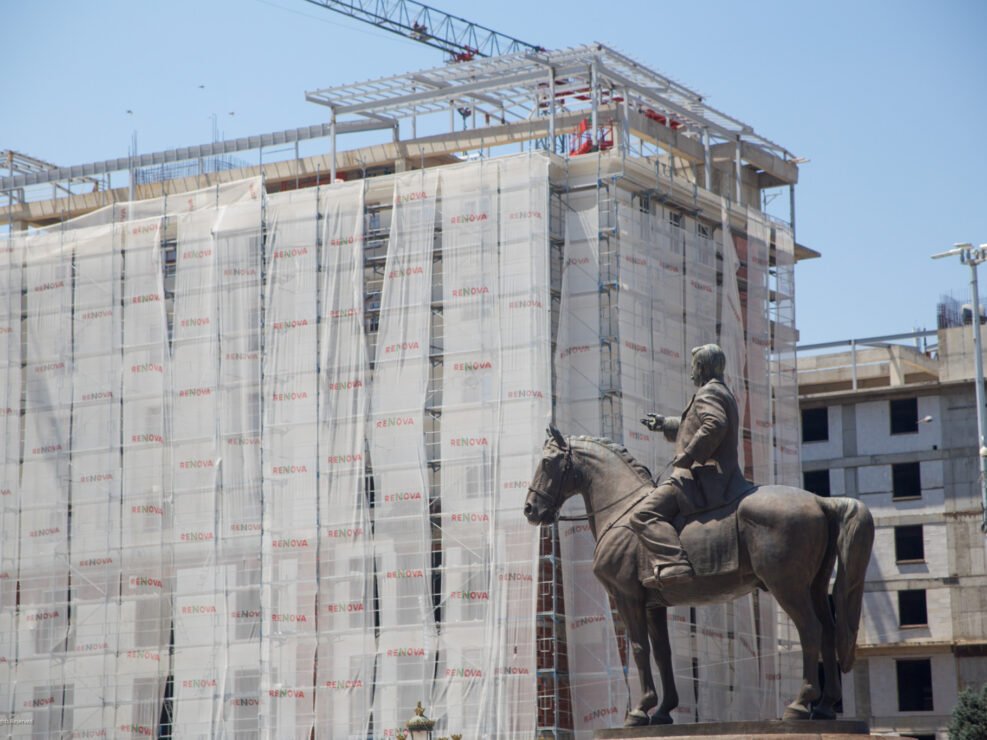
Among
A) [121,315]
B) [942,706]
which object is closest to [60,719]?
[121,315]

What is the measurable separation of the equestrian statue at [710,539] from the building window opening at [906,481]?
39727mm

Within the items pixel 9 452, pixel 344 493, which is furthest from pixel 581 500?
pixel 9 452

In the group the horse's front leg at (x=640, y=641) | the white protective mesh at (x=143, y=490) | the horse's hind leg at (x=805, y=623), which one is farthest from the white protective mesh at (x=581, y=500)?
the horse's hind leg at (x=805, y=623)

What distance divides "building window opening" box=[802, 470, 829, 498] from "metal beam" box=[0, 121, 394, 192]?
65.8 feet

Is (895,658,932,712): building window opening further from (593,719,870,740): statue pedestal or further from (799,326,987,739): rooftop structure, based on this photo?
(593,719,870,740): statue pedestal

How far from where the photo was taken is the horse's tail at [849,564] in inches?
782

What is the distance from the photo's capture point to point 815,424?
203 ft

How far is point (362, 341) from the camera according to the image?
45.1 m

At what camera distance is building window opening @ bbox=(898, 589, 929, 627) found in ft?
191

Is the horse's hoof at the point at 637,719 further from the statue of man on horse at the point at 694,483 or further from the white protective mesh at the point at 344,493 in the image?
the white protective mesh at the point at 344,493

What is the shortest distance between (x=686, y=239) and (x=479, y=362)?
774 cm

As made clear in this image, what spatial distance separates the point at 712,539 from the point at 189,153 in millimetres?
35185

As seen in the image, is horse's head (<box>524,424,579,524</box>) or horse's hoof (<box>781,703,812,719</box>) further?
horse's head (<box>524,424,579,524</box>)

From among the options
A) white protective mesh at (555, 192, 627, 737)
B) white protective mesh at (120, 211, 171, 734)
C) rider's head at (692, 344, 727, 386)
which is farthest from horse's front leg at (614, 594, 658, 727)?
white protective mesh at (120, 211, 171, 734)
